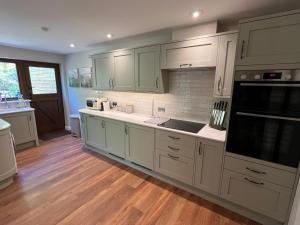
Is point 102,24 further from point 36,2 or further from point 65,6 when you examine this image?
point 36,2

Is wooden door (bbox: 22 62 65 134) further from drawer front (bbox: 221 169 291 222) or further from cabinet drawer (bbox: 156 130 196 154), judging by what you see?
drawer front (bbox: 221 169 291 222)

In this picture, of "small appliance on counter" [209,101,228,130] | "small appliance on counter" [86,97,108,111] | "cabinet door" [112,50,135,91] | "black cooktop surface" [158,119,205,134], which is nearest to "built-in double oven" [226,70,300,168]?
"small appliance on counter" [209,101,228,130]

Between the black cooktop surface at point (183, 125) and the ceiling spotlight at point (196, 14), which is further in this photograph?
the black cooktop surface at point (183, 125)

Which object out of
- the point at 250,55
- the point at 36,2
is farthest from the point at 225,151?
the point at 36,2

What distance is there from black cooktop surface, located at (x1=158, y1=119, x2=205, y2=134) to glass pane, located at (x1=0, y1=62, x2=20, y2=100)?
156 inches

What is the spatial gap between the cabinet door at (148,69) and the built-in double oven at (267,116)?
1.25 meters

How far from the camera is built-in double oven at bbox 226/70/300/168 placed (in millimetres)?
1429

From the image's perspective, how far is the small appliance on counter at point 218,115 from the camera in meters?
2.17

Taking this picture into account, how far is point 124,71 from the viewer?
A: 295 centimetres

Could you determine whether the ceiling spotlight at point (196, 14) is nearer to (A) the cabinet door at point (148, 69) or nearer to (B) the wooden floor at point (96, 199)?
(A) the cabinet door at point (148, 69)

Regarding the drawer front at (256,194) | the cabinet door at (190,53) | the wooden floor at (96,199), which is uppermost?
the cabinet door at (190,53)

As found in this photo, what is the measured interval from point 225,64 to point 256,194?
1.58 m

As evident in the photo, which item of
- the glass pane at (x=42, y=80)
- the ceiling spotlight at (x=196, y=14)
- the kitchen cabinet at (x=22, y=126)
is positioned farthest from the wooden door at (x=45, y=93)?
the ceiling spotlight at (x=196, y=14)

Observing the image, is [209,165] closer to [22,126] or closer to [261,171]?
[261,171]
